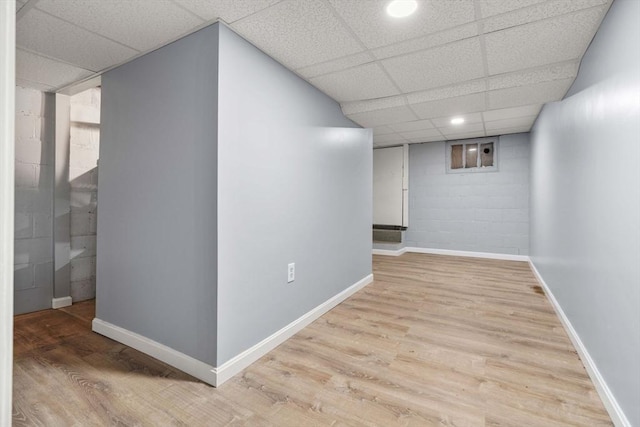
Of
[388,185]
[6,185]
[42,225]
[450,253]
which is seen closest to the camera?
[6,185]

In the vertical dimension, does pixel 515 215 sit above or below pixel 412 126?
below

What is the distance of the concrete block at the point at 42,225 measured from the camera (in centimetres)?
313

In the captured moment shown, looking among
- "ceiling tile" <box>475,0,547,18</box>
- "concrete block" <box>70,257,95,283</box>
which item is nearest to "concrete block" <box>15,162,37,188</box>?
"concrete block" <box>70,257,95,283</box>

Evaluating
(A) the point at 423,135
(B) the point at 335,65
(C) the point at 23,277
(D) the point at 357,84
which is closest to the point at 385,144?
(A) the point at 423,135

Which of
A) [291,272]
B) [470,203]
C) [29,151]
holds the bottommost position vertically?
[291,272]

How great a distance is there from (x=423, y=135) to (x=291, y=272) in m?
4.12

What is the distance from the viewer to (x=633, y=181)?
4.56 ft

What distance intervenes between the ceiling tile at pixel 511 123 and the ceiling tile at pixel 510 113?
0.19 meters

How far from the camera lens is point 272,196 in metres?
2.36

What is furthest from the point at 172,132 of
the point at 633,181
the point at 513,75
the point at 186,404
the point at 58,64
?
the point at 513,75

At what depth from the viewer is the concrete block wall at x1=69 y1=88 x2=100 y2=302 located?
3398mm

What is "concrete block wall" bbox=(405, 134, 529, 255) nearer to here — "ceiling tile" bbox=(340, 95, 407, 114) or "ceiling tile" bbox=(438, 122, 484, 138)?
"ceiling tile" bbox=(438, 122, 484, 138)

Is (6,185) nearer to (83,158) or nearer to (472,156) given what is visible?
(83,158)

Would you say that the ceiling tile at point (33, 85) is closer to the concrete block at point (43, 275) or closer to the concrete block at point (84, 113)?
the concrete block at point (84, 113)
